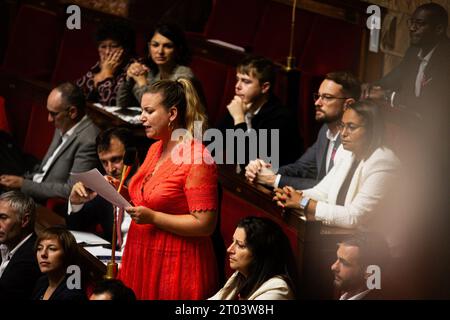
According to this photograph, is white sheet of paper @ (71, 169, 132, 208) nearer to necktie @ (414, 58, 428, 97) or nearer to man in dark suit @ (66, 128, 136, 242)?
man in dark suit @ (66, 128, 136, 242)

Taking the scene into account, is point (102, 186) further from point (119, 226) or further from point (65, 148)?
point (65, 148)

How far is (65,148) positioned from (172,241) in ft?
1.84

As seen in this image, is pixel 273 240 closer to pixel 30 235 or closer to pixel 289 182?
pixel 289 182

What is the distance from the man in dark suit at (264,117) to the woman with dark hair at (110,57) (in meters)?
0.36

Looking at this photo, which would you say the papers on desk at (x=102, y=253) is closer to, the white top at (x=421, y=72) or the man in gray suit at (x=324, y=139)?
the man in gray suit at (x=324, y=139)

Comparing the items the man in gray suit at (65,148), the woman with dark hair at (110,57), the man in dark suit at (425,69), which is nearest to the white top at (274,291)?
the man in dark suit at (425,69)

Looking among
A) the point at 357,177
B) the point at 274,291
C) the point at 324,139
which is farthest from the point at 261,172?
the point at 274,291

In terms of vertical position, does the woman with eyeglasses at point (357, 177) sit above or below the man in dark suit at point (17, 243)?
above

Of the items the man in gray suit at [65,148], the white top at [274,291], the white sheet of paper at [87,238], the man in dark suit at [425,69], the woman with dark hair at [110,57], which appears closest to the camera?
the white top at [274,291]

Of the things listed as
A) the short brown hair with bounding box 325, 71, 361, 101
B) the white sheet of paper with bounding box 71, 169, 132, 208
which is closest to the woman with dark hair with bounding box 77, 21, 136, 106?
the short brown hair with bounding box 325, 71, 361, 101

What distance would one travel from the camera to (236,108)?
185 centimetres

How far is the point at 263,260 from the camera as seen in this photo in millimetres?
1322

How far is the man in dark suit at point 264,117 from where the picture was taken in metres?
1.75

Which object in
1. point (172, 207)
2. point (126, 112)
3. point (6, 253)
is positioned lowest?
point (6, 253)
